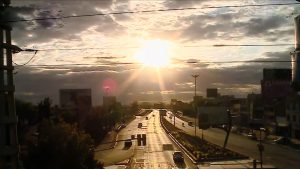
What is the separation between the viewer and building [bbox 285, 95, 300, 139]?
88375mm

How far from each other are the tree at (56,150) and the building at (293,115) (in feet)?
208

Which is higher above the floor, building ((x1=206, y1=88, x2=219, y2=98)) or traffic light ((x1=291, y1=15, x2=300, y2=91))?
traffic light ((x1=291, y1=15, x2=300, y2=91))

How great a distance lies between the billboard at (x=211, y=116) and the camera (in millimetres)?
88250

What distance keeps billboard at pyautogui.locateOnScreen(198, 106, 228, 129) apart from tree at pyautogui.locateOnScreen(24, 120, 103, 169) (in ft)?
181

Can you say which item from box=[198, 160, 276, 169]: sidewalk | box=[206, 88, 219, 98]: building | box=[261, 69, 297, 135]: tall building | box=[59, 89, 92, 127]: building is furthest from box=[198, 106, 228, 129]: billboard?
box=[206, 88, 219, 98]: building

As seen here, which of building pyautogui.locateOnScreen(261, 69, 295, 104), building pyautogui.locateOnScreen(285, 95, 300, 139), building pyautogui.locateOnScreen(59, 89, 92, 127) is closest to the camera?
building pyautogui.locateOnScreen(285, 95, 300, 139)

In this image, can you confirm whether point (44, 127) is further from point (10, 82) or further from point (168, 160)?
point (168, 160)

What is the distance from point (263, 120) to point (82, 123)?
48.9 m

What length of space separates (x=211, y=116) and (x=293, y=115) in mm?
17708

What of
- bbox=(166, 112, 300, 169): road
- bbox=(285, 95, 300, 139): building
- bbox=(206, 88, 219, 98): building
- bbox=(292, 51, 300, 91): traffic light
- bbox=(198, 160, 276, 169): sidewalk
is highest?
bbox=(292, 51, 300, 91): traffic light

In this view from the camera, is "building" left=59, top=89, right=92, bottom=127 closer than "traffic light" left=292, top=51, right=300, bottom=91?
No

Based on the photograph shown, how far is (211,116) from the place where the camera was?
291 feet

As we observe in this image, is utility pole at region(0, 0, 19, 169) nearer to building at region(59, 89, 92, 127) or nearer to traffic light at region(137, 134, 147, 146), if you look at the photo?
traffic light at region(137, 134, 147, 146)

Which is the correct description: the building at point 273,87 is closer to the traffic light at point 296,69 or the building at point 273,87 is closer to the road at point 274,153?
the road at point 274,153
